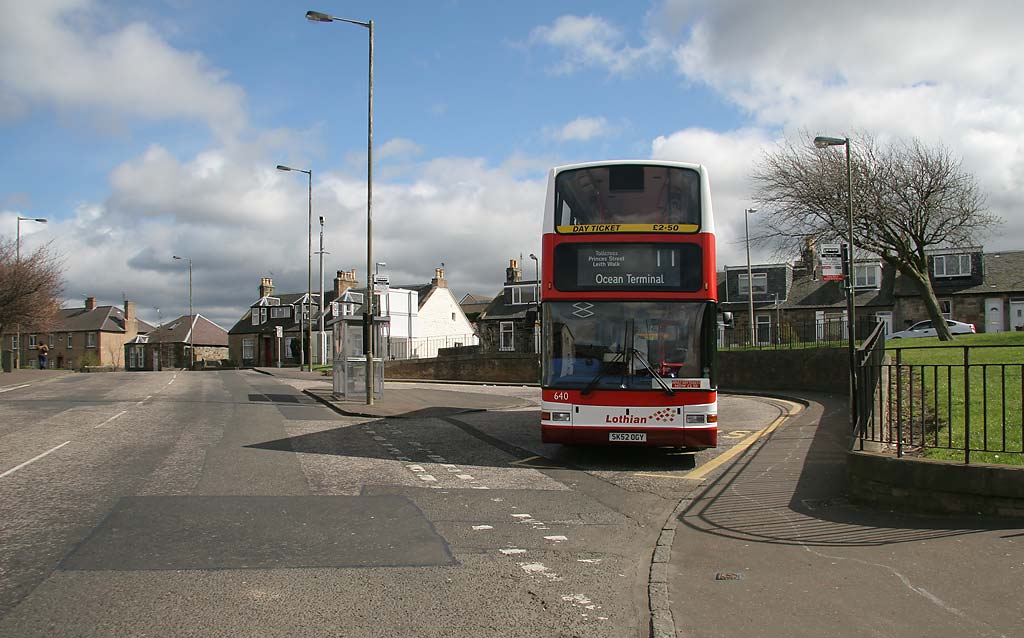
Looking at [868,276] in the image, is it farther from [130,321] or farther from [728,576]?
[130,321]

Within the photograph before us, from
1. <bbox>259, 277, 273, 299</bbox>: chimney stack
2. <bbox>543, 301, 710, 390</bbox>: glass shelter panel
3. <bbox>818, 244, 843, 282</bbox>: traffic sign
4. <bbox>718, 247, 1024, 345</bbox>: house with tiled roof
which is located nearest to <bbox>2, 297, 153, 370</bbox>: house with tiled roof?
<bbox>259, 277, 273, 299</bbox>: chimney stack

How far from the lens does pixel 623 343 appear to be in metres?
11.1

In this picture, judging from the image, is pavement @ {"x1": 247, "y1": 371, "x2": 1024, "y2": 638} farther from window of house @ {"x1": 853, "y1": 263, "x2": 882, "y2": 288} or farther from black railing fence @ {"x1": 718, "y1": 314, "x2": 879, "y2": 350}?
window of house @ {"x1": 853, "y1": 263, "x2": 882, "y2": 288}

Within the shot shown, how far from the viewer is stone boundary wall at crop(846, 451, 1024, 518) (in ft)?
21.3

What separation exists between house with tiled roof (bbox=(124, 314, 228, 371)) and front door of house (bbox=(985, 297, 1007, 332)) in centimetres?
6494

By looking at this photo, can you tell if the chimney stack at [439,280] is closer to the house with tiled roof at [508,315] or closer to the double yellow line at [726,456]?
the house with tiled roof at [508,315]

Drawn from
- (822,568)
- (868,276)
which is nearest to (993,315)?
(868,276)

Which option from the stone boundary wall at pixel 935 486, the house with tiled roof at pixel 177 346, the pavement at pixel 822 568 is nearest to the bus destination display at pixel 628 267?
the pavement at pixel 822 568

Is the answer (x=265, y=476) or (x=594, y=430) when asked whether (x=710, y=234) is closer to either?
(x=594, y=430)

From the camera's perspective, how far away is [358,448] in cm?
1291

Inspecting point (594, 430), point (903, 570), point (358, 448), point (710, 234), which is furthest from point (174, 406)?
point (903, 570)

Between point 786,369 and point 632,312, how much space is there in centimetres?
1748

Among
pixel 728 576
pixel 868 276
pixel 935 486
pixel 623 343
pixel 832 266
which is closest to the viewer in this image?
pixel 728 576

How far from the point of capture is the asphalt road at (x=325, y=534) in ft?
15.8
